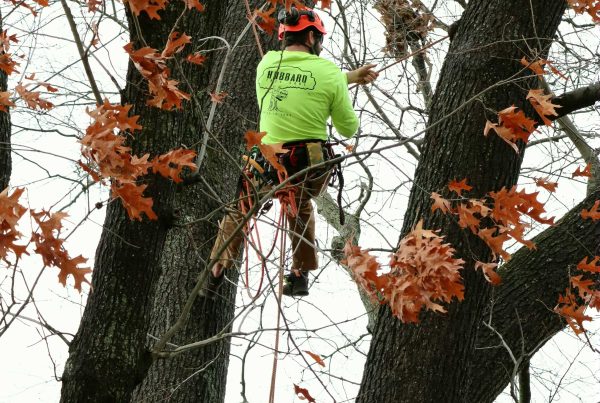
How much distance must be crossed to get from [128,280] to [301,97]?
2024 mm

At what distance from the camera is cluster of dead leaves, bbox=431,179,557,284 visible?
3916mm

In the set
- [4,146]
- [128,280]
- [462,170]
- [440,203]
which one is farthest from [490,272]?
[4,146]

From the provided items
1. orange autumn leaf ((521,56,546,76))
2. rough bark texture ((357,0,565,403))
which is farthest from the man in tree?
orange autumn leaf ((521,56,546,76))

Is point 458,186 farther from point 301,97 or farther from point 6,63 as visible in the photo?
point 6,63

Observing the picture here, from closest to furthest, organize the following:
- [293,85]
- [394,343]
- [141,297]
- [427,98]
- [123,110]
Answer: [123,110], [141,297], [394,343], [293,85], [427,98]

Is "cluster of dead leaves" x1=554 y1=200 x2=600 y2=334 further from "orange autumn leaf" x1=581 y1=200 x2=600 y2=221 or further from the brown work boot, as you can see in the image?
the brown work boot

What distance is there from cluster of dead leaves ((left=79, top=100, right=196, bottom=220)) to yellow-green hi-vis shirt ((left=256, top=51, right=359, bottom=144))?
5.81ft

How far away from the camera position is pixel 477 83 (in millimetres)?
4480

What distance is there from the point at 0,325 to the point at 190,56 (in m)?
1.25

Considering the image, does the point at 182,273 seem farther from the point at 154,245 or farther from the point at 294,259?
the point at 154,245

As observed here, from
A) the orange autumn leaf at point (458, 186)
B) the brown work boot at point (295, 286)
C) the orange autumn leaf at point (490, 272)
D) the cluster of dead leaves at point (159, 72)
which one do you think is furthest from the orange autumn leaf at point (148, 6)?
the brown work boot at point (295, 286)

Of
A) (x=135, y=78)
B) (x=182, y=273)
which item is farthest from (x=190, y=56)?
(x=182, y=273)

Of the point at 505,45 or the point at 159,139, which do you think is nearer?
the point at 159,139

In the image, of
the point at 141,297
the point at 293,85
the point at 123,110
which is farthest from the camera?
the point at 293,85
